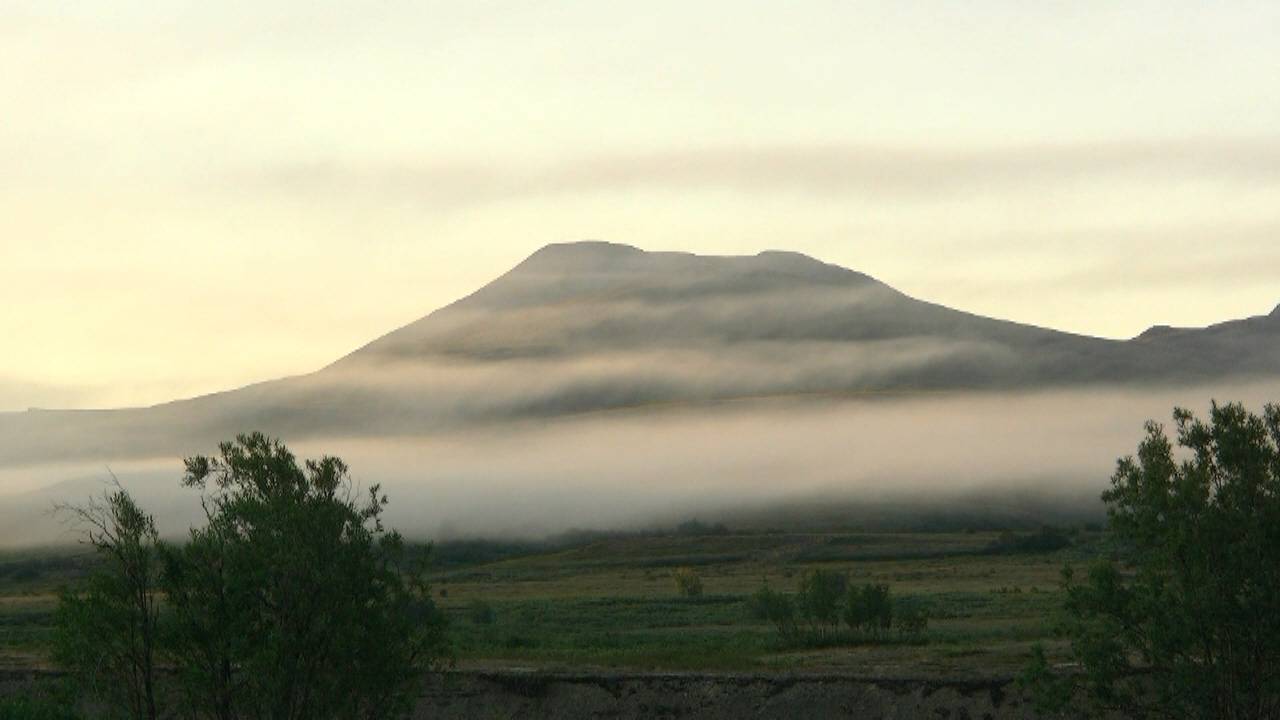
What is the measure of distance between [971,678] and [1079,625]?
43.0 ft

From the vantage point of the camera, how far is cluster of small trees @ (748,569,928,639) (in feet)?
239

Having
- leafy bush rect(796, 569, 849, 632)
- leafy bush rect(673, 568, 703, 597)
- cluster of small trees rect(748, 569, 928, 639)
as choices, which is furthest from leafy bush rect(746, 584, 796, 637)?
leafy bush rect(673, 568, 703, 597)

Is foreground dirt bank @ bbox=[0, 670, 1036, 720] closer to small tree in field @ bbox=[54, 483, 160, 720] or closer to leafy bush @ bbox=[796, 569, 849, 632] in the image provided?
small tree in field @ bbox=[54, 483, 160, 720]

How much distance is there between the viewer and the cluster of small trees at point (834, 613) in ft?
239

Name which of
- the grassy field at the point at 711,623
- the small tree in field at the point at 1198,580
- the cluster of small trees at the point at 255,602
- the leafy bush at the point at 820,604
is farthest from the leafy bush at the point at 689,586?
the cluster of small trees at the point at 255,602

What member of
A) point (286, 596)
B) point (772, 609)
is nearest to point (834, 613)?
point (772, 609)

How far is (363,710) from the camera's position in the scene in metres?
38.8

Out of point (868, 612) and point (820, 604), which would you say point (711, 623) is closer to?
point (820, 604)

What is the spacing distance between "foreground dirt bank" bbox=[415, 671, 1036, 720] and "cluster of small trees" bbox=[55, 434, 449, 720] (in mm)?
16382

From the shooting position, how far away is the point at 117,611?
3697 centimetres

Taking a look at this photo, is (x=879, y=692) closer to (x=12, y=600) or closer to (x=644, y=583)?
(x=644, y=583)

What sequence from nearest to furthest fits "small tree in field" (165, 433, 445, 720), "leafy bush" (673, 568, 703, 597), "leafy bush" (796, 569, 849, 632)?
"small tree in field" (165, 433, 445, 720)
"leafy bush" (796, 569, 849, 632)
"leafy bush" (673, 568, 703, 597)

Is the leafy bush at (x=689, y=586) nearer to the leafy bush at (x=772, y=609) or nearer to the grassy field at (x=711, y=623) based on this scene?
the grassy field at (x=711, y=623)

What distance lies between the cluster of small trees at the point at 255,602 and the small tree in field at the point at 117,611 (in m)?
0.03
